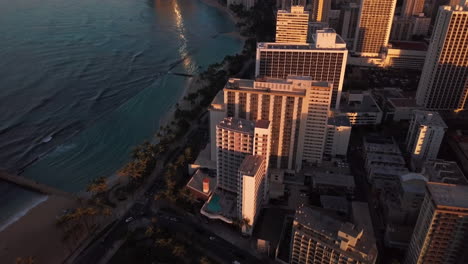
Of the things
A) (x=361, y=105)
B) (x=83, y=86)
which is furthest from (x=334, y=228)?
(x=83, y=86)

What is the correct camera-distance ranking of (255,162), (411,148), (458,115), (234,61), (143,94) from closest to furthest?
(255,162) → (411,148) → (458,115) → (143,94) → (234,61)

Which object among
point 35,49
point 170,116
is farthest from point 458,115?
point 35,49

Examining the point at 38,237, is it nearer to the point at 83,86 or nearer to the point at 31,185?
the point at 31,185

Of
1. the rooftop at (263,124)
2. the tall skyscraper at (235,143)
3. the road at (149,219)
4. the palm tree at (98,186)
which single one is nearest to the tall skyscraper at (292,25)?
the tall skyscraper at (235,143)

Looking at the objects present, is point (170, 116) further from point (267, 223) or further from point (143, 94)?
point (267, 223)

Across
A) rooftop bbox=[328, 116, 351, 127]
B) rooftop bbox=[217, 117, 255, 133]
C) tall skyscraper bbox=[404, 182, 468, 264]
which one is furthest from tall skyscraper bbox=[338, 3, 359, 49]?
tall skyscraper bbox=[404, 182, 468, 264]
